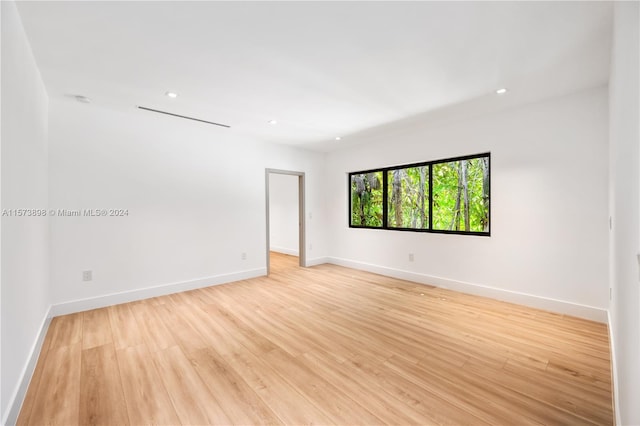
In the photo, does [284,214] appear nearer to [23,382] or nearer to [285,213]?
[285,213]

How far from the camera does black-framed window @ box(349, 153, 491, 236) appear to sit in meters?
3.96

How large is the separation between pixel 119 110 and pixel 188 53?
2.00 m

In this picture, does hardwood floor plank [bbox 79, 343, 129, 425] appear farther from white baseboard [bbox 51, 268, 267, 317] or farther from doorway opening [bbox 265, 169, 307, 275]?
doorway opening [bbox 265, 169, 307, 275]

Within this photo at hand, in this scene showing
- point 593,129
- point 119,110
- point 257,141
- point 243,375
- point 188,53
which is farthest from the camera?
point 257,141

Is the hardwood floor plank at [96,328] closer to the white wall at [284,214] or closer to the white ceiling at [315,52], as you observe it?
the white ceiling at [315,52]

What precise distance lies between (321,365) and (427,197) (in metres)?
3.30

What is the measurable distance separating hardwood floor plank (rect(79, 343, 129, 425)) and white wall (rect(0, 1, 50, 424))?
1.12 feet

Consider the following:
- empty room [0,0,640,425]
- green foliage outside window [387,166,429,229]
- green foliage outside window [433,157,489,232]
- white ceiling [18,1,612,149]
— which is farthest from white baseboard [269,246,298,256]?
white ceiling [18,1,612,149]

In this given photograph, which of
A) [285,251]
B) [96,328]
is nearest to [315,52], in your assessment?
[96,328]

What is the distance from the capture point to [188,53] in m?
2.28

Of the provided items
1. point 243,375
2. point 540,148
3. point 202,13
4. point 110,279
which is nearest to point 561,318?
point 540,148

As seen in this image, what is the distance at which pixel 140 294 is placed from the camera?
3.79 m

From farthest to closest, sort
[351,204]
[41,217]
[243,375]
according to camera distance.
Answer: [351,204]
[41,217]
[243,375]

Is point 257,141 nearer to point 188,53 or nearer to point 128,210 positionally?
point 128,210
